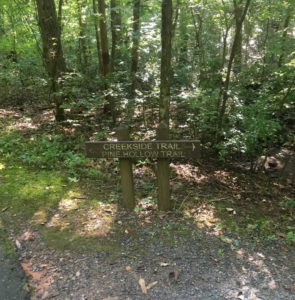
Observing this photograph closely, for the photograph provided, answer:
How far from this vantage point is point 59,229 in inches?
155

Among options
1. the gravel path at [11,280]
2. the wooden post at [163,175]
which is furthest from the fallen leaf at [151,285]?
the wooden post at [163,175]

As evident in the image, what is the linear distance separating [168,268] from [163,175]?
4.91 ft

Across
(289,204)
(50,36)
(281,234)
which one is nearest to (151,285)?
(281,234)

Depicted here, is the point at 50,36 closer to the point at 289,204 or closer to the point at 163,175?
the point at 163,175

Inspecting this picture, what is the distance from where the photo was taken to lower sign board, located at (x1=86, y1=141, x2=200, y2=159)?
12.9 ft

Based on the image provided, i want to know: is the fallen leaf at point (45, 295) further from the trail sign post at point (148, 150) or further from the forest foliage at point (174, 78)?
the forest foliage at point (174, 78)

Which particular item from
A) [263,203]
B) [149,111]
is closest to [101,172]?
[263,203]

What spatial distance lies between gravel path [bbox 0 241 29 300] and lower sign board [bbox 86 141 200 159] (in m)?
1.86

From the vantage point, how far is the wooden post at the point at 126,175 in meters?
4.11

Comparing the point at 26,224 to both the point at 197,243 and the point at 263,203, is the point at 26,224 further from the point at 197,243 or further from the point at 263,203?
the point at 263,203

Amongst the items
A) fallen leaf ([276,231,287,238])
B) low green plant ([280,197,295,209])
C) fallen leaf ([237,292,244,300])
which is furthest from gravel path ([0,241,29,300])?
low green plant ([280,197,295,209])

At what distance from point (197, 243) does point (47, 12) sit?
829 centimetres

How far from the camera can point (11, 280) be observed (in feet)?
9.68

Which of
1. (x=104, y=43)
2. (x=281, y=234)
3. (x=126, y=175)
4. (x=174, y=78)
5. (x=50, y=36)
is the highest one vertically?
(x=50, y=36)
